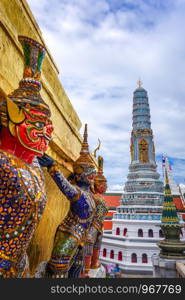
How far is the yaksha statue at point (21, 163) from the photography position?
3.68 feet

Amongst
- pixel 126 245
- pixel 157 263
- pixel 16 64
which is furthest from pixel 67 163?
pixel 126 245

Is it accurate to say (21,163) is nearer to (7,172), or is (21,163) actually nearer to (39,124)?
(7,172)

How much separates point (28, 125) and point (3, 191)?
38cm

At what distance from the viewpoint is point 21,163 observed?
1.22 meters

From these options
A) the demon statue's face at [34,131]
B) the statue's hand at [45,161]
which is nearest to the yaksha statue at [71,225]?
the statue's hand at [45,161]

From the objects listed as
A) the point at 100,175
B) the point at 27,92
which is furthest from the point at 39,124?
the point at 100,175

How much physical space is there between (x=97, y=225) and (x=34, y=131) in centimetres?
217

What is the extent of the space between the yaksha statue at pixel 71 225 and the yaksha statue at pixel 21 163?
0.39 metres

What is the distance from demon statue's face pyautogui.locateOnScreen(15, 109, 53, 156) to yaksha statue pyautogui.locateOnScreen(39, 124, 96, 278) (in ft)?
1.21

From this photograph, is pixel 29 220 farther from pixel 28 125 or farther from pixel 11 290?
pixel 28 125

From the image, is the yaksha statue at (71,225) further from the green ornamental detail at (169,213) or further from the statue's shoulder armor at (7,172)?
the green ornamental detail at (169,213)

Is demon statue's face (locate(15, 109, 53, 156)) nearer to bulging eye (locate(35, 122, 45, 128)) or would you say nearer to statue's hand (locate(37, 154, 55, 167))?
bulging eye (locate(35, 122, 45, 128))

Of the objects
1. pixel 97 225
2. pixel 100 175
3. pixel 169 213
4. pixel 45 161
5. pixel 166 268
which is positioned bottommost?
pixel 166 268

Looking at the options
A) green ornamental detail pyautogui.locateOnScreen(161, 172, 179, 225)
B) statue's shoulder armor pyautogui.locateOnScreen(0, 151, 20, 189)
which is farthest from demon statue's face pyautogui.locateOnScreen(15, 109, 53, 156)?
green ornamental detail pyautogui.locateOnScreen(161, 172, 179, 225)
